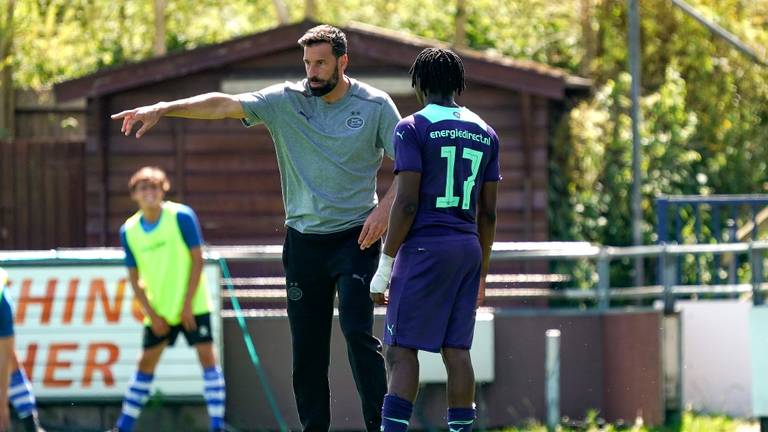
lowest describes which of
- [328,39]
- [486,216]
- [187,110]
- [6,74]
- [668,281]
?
[668,281]

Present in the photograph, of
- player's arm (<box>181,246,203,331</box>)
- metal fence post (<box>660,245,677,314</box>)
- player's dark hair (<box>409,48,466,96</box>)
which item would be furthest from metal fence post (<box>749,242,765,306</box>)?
player's dark hair (<box>409,48,466,96</box>)

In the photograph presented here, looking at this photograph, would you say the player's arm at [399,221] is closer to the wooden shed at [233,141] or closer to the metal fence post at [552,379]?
the metal fence post at [552,379]

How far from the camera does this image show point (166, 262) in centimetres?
1191

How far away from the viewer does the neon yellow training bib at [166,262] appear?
468 inches

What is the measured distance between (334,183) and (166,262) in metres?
4.88

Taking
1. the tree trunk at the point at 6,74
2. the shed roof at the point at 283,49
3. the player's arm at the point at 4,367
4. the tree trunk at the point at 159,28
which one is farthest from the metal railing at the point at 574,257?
the tree trunk at the point at 159,28

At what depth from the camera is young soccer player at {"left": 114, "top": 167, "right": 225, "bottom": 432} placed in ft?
38.8

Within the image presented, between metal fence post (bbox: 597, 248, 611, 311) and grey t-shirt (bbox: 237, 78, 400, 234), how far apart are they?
5.91 metres

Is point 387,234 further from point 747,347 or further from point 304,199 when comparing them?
point 747,347

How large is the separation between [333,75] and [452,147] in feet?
2.24

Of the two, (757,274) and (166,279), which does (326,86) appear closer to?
(166,279)

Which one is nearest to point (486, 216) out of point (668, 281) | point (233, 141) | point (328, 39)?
point (328, 39)

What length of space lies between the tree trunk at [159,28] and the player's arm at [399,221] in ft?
65.3

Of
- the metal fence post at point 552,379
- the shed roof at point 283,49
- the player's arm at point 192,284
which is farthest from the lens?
the shed roof at point 283,49
